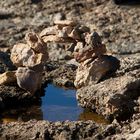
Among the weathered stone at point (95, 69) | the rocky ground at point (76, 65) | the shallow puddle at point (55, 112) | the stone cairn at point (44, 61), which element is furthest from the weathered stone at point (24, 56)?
the weathered stone at point (95, 69)

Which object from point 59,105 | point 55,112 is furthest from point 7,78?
point 55,112

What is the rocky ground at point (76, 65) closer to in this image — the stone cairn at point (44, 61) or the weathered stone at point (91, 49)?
the stone cairn at point (44, 61)

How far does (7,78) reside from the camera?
8.45 meters

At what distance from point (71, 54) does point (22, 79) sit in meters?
1.55

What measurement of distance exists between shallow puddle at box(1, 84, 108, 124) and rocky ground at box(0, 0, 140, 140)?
0.37 feet

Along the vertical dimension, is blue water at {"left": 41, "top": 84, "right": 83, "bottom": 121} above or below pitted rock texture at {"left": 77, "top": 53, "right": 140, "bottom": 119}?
below

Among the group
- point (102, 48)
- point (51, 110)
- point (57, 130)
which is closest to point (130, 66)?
point (102, 48)

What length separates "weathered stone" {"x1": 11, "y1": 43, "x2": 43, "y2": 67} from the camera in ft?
28.3

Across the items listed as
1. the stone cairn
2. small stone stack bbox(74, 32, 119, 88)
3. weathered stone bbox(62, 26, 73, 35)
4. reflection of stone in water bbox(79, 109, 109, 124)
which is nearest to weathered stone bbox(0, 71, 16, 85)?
the stone cairn

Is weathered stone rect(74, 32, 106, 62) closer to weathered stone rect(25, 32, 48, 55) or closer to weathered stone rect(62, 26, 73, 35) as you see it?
weathered stone rect(25, 32, 48, 55)

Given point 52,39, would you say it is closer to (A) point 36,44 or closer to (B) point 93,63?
(A) point 36,44

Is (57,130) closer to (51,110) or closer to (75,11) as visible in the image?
(51,110)

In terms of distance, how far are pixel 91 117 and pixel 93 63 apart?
91cm

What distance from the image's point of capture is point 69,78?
29.1 feet
